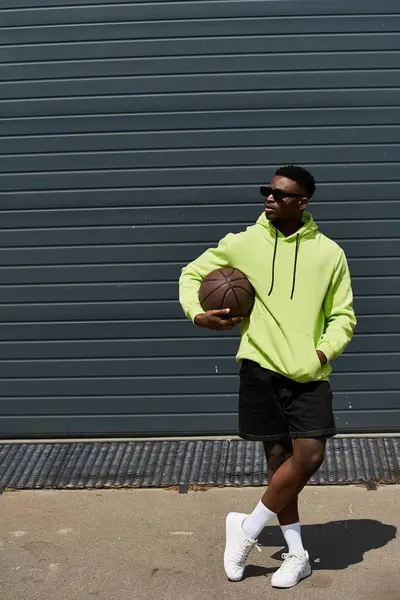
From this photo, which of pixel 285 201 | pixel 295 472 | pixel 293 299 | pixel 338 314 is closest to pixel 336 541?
pixel 295 472

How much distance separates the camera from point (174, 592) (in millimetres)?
4930

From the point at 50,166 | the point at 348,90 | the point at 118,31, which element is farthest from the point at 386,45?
the point at 50,166

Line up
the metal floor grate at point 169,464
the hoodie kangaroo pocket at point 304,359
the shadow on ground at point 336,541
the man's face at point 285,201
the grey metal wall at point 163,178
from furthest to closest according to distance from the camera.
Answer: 1. the grey metal wall at point 163,178
2. the metal floor grate at point 169,464
3. the shadow on ground at point 336,541
4. the man's face at point 285,201
5. the hoodie kangaroo pocket at point 304,359

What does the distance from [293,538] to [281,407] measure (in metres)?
0.65

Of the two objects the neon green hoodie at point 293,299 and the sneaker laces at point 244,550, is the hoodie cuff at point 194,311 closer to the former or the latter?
the neon green hoodie at point 293,299

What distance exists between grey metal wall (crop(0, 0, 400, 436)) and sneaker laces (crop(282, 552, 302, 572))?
2069 millimetres

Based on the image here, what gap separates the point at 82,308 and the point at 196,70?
5.84ft

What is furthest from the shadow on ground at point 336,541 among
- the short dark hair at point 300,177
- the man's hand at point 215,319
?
the short dark hair at point 300,177

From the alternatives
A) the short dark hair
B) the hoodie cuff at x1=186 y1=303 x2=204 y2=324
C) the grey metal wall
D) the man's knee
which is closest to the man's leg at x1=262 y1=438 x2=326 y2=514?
the man's knee

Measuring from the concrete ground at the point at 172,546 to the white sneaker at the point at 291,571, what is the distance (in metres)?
0.04

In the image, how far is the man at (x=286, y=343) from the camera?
4883 mm

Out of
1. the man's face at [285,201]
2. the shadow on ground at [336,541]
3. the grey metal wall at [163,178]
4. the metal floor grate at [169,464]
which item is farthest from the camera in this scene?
the grey metal wall at [163,178]

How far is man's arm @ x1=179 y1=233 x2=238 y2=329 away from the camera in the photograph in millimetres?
5020

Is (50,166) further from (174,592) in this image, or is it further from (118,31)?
(174,592)
